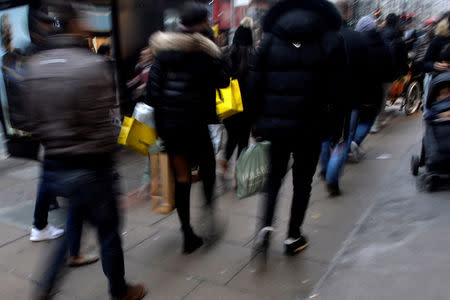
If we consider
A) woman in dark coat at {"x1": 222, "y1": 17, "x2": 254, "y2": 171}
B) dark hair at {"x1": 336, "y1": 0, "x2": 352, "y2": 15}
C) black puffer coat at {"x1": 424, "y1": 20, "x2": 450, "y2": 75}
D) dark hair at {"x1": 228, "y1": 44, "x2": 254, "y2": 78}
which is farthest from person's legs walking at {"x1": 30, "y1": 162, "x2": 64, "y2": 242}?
black puffer coat at {"x1": 424, "y1": 20, "x2": 450, "y2": 75}

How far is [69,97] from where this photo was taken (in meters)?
2.08

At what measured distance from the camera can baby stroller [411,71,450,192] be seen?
4.02 meters

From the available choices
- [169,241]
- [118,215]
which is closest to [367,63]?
[169,241]

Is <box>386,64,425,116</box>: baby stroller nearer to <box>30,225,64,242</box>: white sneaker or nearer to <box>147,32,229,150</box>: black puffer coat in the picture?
<box>147,32,229,150</box>: black puffer coat

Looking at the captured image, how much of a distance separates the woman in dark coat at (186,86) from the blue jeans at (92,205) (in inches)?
30.5

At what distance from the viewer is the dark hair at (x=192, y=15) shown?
293 cm

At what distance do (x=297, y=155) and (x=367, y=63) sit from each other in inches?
74.0

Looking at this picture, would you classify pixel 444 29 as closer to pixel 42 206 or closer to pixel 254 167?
pixel 254 167

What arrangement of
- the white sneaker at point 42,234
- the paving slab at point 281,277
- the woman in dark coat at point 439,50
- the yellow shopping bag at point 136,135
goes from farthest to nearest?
the woman in dark coat at point 439,50 < the white sneaker at point 42,234 < the yellow shopping bag at point 136,135 < the paving slab at point 281,277

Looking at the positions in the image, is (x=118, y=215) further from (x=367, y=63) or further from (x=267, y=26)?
(x=367, y=63)

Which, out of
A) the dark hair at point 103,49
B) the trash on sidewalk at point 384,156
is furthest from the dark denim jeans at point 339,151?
the dark hair at point 103,49

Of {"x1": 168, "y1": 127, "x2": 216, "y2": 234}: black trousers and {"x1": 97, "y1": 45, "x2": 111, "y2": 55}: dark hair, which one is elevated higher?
{"x1": 97, "y1": 45, "x2": 111, "y2": 55}: dark hair

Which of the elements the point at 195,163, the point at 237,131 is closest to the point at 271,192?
the point at 195,163

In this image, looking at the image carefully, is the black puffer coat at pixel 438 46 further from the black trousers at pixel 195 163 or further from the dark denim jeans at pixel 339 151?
the black trousers at pixel 195 163
